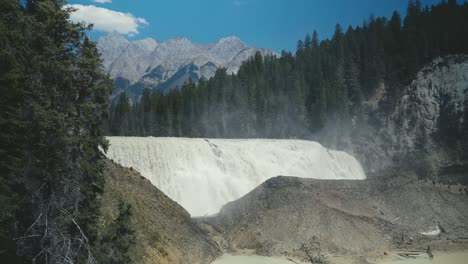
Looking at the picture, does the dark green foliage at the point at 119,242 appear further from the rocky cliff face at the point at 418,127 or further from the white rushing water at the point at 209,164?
the rocky cliff face at the point at 418,127

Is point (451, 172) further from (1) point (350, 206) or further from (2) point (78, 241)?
(2) point (78, 241)

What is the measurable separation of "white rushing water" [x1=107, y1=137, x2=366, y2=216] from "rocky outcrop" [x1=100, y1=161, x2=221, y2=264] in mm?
11662

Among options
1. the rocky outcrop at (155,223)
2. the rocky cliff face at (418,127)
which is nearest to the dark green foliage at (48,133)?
the rocky outcrop at (155,223)

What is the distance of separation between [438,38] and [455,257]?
210ft

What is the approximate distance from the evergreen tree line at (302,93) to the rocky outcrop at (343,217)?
43687 millimetres

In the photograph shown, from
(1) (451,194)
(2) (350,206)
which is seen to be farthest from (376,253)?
(1) (451,194)

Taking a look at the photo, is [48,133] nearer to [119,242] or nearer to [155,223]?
[119,242]

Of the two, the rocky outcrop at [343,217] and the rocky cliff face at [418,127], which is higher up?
the rocky cliff face at [418,127]

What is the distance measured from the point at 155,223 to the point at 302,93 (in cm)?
6925

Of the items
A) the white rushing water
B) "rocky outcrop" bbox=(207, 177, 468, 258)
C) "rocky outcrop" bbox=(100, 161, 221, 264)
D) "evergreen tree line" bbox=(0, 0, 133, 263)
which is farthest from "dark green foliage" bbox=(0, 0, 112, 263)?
the white rushing water

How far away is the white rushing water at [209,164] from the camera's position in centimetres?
4138

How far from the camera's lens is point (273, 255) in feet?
95.2

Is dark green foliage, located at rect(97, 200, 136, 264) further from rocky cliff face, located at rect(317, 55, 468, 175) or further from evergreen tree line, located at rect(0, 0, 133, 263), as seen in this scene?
rocky cliff face, located at rect(317, 55, 468, 175)

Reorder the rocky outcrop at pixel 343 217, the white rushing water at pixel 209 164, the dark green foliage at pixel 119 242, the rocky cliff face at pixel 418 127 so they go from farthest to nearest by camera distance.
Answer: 1. the rocky cliff face at pixel 418 127
2. the white rushing water at pixel 209 164
3. the rocky outcrop at pixel 343 217
4. the dark green foliage at pixel 119 242
